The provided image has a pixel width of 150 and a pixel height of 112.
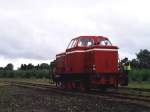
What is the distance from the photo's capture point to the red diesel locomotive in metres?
25.5

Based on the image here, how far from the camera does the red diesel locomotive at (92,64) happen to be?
25516 mm

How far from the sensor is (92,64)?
25672mm

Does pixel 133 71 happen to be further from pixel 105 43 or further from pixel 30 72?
pixel 30 72

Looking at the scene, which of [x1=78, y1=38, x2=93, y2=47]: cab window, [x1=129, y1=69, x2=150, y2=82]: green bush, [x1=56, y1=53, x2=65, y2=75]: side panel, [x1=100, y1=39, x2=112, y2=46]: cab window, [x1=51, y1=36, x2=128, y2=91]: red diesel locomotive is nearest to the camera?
[x1=51, y1=36, x2=128, y2=91]: red diesel locomotive

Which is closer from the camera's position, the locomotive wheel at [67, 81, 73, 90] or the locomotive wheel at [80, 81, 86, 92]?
the locomotive wheel at [80, 81, 86, 92]

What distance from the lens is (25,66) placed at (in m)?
100

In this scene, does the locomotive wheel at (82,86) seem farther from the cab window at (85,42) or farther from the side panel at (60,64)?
the side panel at (60,64)

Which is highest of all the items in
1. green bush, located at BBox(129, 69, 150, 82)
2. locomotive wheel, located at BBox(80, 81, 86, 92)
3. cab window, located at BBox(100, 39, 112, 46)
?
cab window, located at BBox(100, 39, 112, 46)

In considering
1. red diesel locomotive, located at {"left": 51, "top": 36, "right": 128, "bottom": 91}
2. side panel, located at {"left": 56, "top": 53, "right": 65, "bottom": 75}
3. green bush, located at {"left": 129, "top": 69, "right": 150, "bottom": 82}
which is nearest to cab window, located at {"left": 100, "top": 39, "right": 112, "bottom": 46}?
red diesel locomotive, located at {"left": 51, "top": 36, "right": 128, "bottom": 91}

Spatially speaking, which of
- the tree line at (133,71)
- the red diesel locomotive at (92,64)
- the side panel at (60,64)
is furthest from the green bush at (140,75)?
the red diesel locomotive at (92,64)

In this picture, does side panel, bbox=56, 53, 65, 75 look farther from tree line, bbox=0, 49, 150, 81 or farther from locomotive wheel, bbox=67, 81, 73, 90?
tree line, bbox=0, 49, 150, 81

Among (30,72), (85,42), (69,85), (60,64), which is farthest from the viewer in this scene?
(30,72)

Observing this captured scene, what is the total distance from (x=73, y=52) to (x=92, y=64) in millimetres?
2089

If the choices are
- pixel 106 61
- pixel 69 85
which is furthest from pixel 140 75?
pixel 106 61
